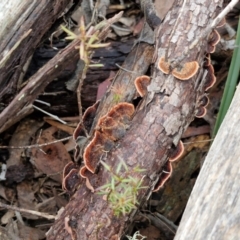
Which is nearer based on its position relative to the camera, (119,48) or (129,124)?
(129,124)

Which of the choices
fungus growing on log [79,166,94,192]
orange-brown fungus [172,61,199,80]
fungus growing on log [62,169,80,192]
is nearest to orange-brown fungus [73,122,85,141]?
fungus growing on log [62,169,80,192]

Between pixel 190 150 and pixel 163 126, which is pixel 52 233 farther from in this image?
pixel 190 150

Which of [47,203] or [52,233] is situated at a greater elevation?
[52,233]

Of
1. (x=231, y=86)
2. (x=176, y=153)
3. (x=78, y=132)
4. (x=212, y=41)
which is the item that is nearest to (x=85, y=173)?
(x=78, y=132)

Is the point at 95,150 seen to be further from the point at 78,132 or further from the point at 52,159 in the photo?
the point at 52,159

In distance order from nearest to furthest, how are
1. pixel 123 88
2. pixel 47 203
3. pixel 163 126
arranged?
pixel 163 126, pixel 123 88, pixel 47 203

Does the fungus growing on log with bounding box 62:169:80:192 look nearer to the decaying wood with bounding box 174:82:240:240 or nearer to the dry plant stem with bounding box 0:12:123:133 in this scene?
the dry plant stem with bounding box 0:12:123:133

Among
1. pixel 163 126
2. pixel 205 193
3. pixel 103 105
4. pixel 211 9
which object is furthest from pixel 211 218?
pixel 211 9

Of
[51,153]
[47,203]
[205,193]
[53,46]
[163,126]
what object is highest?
[53,46]
